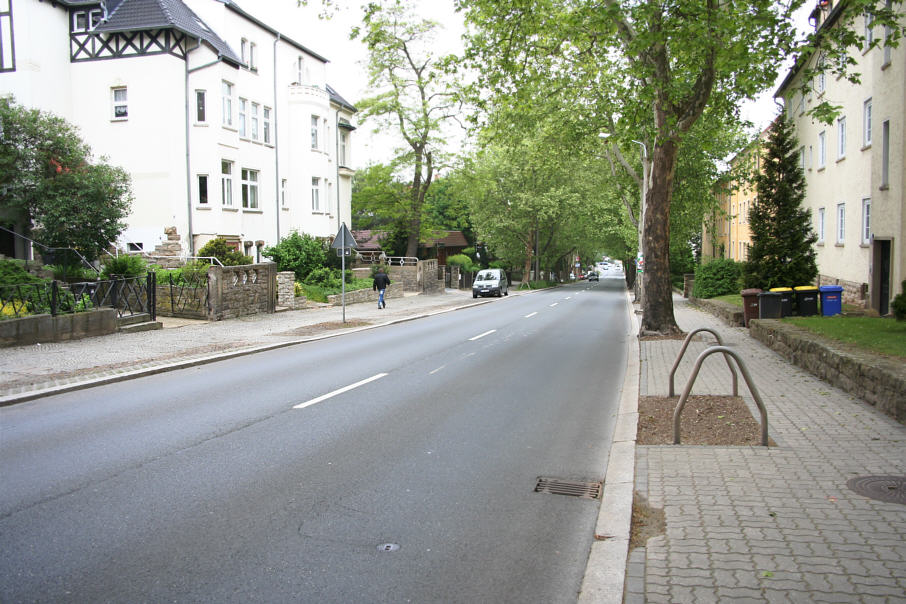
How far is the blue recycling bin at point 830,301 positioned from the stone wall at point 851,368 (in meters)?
5.06

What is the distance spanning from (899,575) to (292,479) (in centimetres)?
424

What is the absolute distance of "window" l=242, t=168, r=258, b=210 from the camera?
1204 inches

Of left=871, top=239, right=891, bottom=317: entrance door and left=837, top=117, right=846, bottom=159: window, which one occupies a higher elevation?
left=837, top=117, right=846, bottom=159: window

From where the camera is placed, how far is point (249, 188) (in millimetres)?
30969

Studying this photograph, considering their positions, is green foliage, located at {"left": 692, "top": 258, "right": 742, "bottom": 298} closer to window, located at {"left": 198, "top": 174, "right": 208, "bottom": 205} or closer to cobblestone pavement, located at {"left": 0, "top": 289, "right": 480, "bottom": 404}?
cobblestone pavement, located at {"left": 0, "top": 289, "right": 480, "bottom": 404}

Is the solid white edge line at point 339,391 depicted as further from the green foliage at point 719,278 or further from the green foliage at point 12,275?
the green foliage at point 719,278

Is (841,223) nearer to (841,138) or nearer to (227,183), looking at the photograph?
(841,138)

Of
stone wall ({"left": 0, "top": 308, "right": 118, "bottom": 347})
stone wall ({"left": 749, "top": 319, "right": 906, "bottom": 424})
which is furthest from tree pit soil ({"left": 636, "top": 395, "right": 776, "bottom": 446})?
stone wall ({"left": 0, "top": 308, "right": 118, "bottom": 347})

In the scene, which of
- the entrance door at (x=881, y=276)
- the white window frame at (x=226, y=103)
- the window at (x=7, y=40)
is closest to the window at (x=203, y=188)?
the white window frame at (x=226, y=103)

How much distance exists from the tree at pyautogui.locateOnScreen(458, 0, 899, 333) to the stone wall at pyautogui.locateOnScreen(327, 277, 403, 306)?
1300 cm

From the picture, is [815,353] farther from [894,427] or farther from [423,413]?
[423,413]

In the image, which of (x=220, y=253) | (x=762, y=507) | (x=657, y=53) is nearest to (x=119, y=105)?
(x=220, y=253)

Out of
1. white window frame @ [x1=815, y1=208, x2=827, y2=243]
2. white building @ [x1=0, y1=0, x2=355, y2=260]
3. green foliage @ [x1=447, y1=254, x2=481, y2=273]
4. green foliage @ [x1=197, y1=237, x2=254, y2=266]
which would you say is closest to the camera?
green foliage @ [x1=197, y1=237, x2=254, y2=266]

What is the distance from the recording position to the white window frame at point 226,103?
92.8ft
